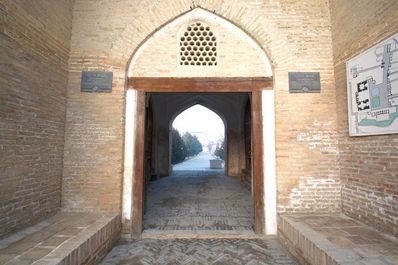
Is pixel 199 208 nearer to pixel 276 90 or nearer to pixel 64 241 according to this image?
pixel 276 90

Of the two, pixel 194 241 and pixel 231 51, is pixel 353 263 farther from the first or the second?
pixel 231 51

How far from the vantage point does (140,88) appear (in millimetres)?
4492

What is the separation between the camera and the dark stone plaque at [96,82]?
4.32m

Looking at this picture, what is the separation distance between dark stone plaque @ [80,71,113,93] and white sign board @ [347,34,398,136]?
4001mm

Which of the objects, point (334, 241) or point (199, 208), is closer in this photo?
point (334, 241)

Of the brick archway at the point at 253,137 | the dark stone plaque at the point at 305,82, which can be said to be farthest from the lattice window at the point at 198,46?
the dark stone plaque at the point at 305,82

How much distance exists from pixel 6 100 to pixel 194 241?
3.37m

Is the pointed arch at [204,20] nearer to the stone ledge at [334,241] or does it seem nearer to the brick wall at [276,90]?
the brick wall at [276,90]

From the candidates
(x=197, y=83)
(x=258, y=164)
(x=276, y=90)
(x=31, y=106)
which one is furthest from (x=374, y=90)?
(x=31, y=106)

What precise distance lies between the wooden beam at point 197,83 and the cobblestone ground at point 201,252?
2.63 meters

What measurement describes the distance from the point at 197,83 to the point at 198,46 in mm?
749

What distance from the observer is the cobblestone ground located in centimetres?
336

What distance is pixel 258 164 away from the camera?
14.3 feet

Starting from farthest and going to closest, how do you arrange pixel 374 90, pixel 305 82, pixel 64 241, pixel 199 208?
pixel 199 208 < pixel 305 82 < pixel 374 90 < pixel 64 241
